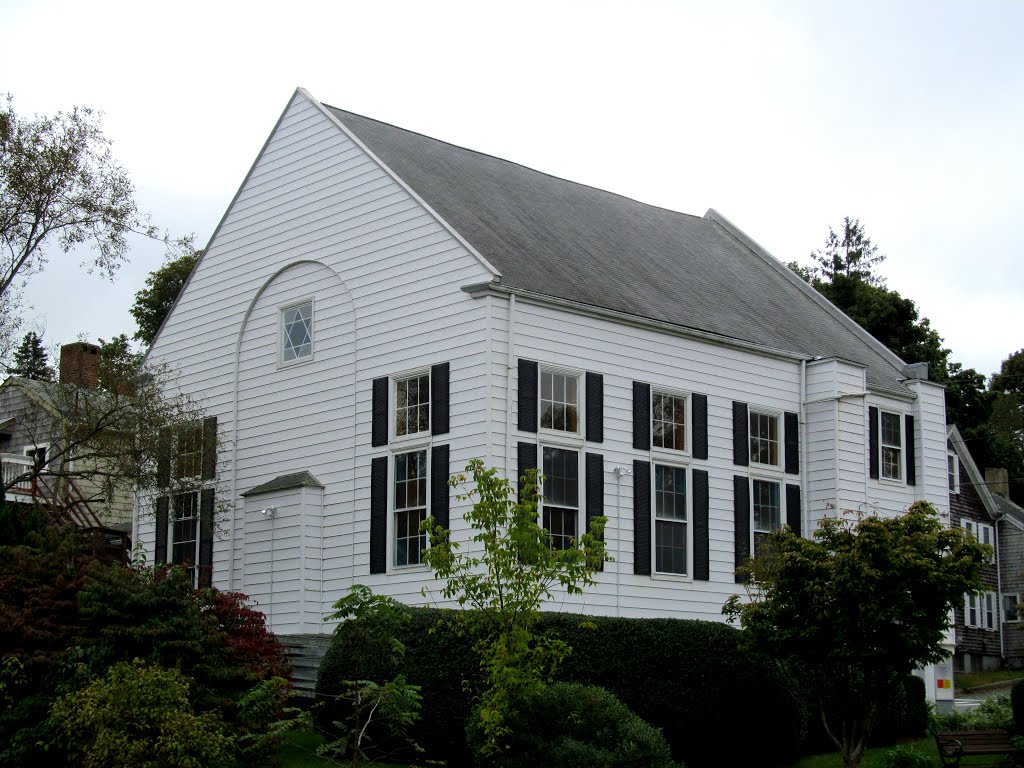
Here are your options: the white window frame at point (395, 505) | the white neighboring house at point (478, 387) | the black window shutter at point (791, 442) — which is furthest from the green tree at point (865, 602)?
the black window shutter at point (791, 442)

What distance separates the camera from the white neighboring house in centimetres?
2184

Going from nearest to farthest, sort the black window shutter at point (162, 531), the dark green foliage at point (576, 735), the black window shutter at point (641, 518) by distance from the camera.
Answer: the dark green foliage at point (576, 735)
the black window shutter at point (641, 518)
the black window shutter at point (162, 531)

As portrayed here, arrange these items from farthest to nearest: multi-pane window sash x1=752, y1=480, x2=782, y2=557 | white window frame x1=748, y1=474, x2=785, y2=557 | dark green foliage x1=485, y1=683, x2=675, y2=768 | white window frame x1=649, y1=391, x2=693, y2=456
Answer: multi-pane window sash x1=752, y1=480, x2=782, y2=557, white window frame x1=748, y1=474, x2=785, y2=557, white window frame x1=649, y1=391, x2=693, y2=456, dark green foliage x1=485, y1=683, x2=675, y2=768

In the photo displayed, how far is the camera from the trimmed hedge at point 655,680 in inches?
695

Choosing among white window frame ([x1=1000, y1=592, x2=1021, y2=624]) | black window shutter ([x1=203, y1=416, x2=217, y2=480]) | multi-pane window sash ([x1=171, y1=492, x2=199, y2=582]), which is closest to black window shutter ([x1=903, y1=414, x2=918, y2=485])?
black window shutter ([x1=203, y1=416, x2=217, y2=480])

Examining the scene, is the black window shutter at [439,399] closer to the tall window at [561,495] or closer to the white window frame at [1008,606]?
the tall window at [561,495]

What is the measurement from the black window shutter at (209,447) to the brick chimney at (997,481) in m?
35.8

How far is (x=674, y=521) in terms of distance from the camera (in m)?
23.7

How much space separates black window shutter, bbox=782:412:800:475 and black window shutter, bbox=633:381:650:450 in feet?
13.3

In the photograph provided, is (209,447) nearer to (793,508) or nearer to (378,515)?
(378,515)

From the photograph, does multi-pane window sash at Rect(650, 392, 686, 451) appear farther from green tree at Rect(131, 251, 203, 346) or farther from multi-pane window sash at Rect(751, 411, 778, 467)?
green tree at Rect(131, 251, 203, 346)

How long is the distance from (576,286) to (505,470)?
4194 millimetres

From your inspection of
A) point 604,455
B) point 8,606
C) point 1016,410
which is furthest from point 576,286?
point 1016,410

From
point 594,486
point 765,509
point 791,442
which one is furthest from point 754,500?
point 594,486
